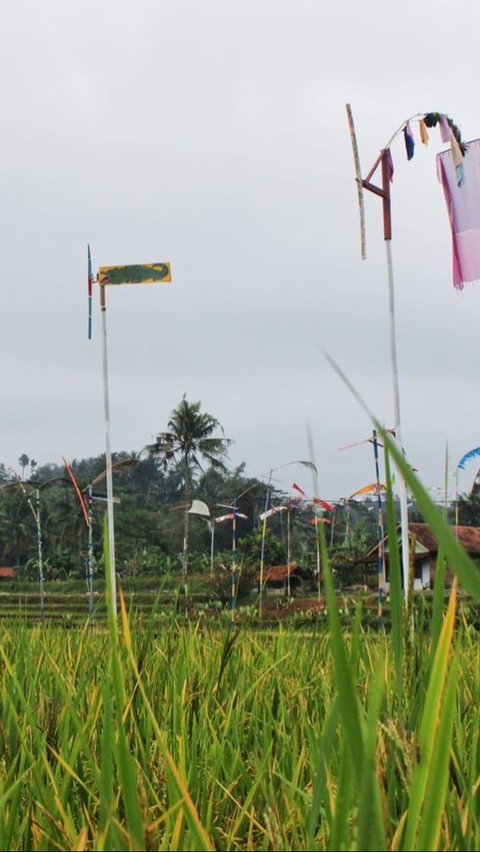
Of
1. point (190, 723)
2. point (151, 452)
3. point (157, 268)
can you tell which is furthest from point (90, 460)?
point (190, 723)

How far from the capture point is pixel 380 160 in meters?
14.8

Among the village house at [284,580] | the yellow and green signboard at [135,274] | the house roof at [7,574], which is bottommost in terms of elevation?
the village house at [284,580]

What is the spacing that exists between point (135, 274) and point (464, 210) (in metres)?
5.24

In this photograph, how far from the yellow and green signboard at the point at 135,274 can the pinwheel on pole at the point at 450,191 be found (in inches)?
130

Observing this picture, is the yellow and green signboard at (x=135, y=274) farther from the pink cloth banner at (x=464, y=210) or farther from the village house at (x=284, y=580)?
the village house at (x=284, y=580)

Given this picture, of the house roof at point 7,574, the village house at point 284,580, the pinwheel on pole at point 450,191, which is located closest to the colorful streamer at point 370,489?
the pinwheel on pole at point 450,191

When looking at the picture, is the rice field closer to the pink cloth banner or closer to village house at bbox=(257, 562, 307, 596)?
the pink cloth banner

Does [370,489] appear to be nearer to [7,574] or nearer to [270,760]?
[270,760]

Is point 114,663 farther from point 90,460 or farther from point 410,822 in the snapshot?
point 90,460

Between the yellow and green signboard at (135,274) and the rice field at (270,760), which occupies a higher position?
the yellow and green signboard at (135,274)

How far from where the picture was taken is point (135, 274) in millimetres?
16109

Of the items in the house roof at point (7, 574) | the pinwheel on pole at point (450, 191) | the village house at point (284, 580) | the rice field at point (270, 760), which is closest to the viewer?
the rice field at point (270, 760)

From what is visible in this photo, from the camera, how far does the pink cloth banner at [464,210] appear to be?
576 inches

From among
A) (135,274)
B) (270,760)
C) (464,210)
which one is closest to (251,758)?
(270,760)
